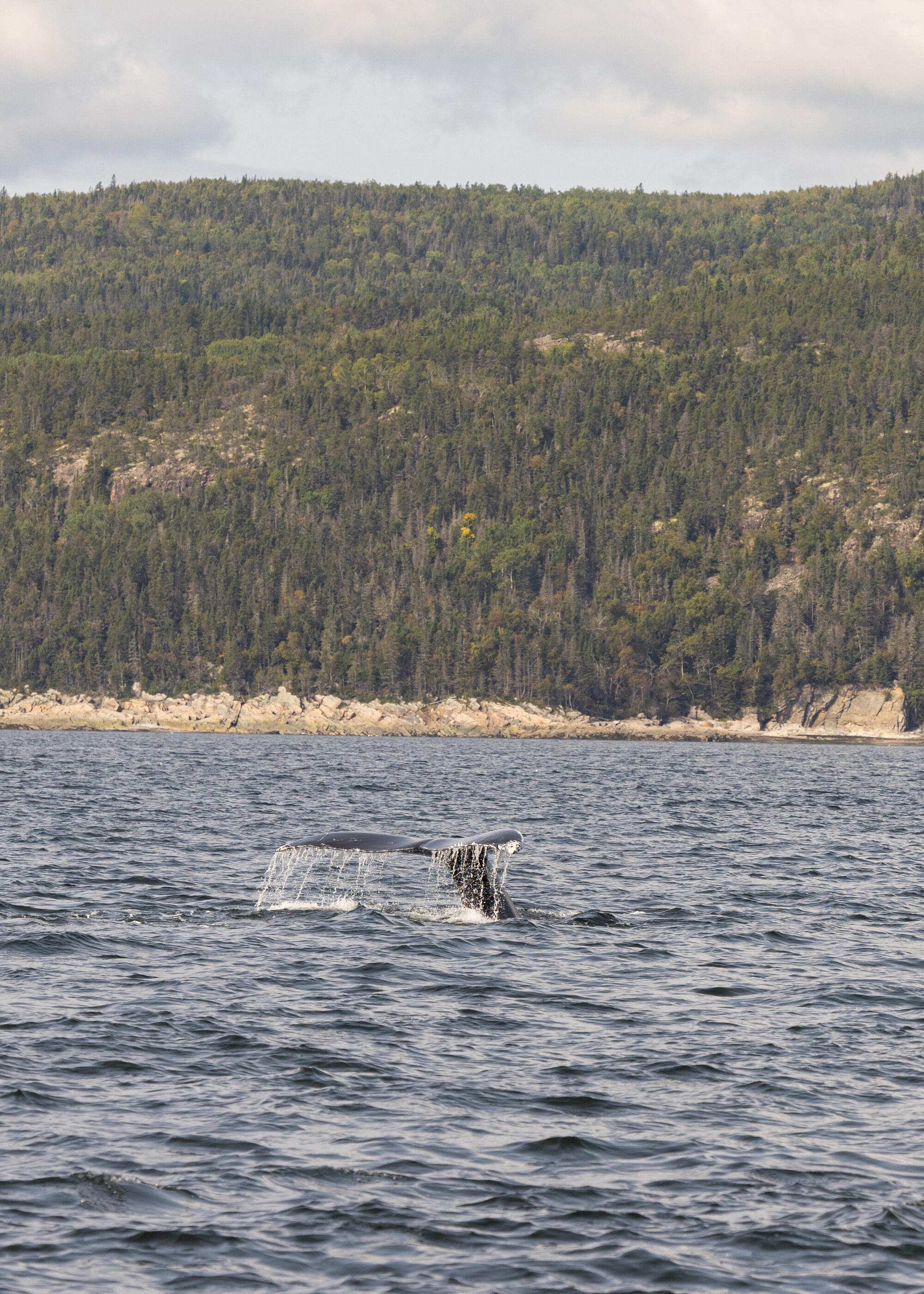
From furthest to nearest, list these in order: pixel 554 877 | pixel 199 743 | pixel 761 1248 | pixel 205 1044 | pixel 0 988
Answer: pixel 199 743 < pixel 554 877 < pixel 0 988 < pixel 205 1044 < pixel 761 1248

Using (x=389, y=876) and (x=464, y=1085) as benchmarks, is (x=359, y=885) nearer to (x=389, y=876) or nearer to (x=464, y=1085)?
(x=389, y=876)

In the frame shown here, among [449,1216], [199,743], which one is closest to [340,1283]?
[449,1216]

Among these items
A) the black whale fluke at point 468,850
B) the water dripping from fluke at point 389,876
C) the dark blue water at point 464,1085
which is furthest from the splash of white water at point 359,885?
the dark blue water at point 464,1085

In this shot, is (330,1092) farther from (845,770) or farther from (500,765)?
(845,770)

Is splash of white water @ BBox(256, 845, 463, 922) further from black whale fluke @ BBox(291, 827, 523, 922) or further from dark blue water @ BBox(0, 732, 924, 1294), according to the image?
dark blue water @ BBox(0, 732, 924, 1294)

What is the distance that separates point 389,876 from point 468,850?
11604mm

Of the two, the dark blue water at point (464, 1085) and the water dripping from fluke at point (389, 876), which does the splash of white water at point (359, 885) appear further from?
the dark blue water at point (464, 1085)

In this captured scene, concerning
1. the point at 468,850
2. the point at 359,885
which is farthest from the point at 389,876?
the point at 468,850

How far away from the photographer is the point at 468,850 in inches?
1223

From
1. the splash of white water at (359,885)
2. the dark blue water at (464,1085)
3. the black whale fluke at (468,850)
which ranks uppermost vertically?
the black whale fluke at (468,850)

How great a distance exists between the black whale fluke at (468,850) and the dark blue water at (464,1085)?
2.61ft

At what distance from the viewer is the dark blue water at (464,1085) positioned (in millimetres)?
13531

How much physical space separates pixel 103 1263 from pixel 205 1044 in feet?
24.4

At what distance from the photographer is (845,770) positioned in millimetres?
127625
